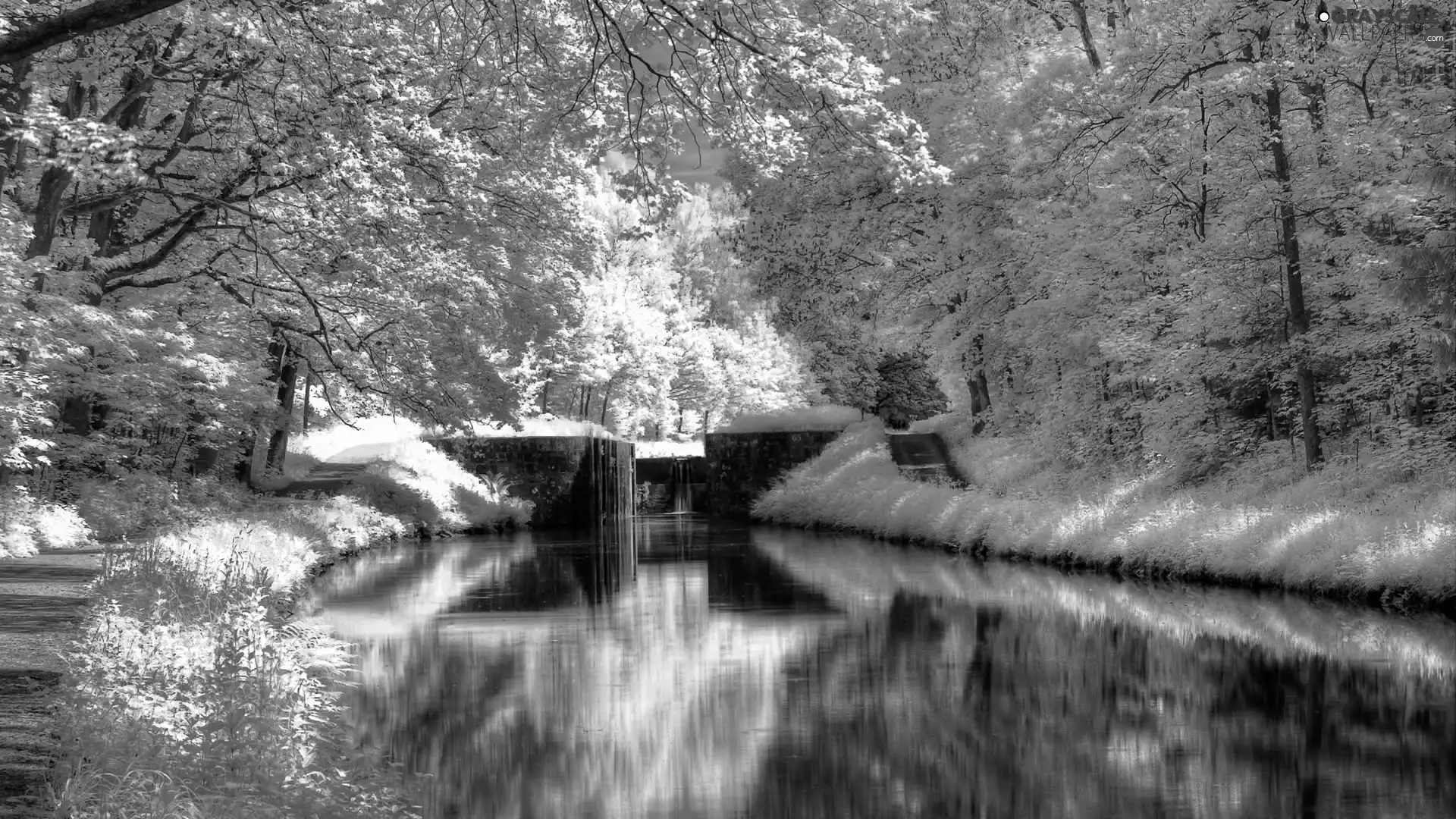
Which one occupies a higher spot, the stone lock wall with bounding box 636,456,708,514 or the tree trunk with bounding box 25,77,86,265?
the tree trunk with bounding box 25,77,86,265

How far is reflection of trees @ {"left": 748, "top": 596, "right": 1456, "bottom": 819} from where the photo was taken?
859cm

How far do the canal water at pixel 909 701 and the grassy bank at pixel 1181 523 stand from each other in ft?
1.74

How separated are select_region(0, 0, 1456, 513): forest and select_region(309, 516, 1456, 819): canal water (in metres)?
4.01

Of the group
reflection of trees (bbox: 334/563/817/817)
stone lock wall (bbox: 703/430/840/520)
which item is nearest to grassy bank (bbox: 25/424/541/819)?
reflection of trees (bbox: 334/563/817/817)

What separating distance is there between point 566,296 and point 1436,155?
54.1 ft

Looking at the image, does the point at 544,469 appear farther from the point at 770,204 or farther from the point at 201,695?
the point at 201,695

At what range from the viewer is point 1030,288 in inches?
1131

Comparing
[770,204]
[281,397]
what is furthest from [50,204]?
[281,397]

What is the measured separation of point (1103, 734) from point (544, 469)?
30524mm

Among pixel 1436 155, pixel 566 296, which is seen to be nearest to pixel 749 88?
pixel 1436 155

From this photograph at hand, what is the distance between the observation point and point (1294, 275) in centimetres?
2091

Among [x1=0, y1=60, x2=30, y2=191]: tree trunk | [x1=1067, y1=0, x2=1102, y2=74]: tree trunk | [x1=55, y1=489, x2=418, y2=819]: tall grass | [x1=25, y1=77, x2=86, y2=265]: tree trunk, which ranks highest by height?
[x1=1067, y1=0, x2=1102, y2=74]: tree trunk

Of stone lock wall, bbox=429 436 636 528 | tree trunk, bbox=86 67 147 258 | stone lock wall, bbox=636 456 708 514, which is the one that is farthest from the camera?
stone lock wall, bbox=636 456 708 514

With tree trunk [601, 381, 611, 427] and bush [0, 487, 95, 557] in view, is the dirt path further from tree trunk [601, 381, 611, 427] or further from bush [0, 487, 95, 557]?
tree trunk [601, 381, 611, 427]
